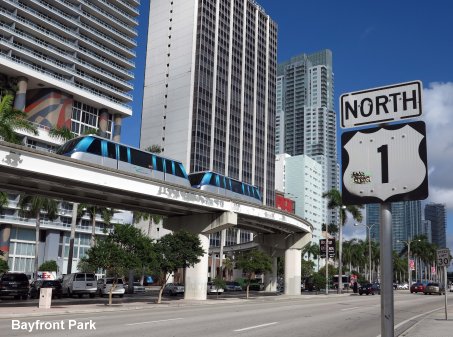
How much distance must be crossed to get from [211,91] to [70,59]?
41885 mm

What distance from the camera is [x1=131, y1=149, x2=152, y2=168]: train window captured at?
33.2 meters

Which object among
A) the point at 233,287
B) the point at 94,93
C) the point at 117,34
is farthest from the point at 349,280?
the point at 117,34

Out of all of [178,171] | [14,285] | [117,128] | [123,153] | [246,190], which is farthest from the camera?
[117,128]

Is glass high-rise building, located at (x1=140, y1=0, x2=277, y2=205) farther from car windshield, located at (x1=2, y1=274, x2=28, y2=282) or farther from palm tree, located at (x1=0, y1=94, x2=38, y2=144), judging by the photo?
car windshield, located at (x1=2, y1=274, x2=28, y2=282)

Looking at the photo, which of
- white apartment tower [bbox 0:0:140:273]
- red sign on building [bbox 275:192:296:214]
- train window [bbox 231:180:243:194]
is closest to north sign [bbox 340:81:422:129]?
train window [bbox 231:180:243:194]

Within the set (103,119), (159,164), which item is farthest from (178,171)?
(103,119)

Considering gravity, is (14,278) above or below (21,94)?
below

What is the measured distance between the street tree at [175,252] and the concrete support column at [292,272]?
915 inches

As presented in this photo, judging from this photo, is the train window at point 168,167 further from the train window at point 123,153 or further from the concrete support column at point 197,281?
the concrete support column at point 197,281

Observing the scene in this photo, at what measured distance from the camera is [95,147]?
3009 centimetres

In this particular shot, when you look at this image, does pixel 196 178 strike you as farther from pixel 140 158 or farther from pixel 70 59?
pixel 70 59

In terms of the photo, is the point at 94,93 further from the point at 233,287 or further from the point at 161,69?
the point at 233,287

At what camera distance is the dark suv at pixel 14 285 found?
35.6 meters

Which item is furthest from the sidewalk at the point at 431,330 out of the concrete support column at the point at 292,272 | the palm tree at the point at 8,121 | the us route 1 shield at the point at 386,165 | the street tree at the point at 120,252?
the concrete support column at the point at 292,272
